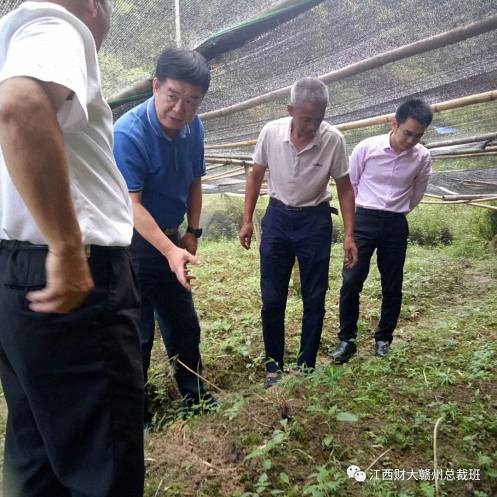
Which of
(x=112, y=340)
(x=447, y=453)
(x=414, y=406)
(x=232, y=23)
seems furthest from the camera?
(x=232, y=23)

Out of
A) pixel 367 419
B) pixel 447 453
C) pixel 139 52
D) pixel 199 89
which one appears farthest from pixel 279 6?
pixel 447 453

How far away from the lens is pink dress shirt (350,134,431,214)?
3365 millimetres

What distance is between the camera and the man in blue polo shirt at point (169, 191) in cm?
206

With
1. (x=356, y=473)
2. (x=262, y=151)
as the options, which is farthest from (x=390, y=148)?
(x=356, y=473)

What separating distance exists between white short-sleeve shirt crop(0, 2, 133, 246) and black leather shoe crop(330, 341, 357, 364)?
8.03ft

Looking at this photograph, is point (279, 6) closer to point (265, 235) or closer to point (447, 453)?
point (265, 235)

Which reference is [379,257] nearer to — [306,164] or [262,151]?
[306,164]

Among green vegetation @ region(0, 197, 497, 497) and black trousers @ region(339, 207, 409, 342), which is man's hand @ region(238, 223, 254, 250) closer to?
black trousers @ region(339, 207, 409, 342)

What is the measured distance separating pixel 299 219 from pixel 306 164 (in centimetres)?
35

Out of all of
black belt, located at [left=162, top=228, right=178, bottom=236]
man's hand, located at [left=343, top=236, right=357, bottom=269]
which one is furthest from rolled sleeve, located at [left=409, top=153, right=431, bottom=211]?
black belt, located at [left=162, top=228, right=178, bottom=236]

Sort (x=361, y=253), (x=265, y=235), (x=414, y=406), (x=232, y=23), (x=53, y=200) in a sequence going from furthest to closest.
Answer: (x=361, y=253) < (x=265, y=235) < (x=232, y=23) < (x=414, y=406) < (x=53, y=200)

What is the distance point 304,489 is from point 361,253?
1975 millimetres

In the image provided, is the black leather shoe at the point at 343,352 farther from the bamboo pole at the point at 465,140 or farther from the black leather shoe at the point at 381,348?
the bamboo pole at the point at 465,140

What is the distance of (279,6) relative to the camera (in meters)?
2.46
